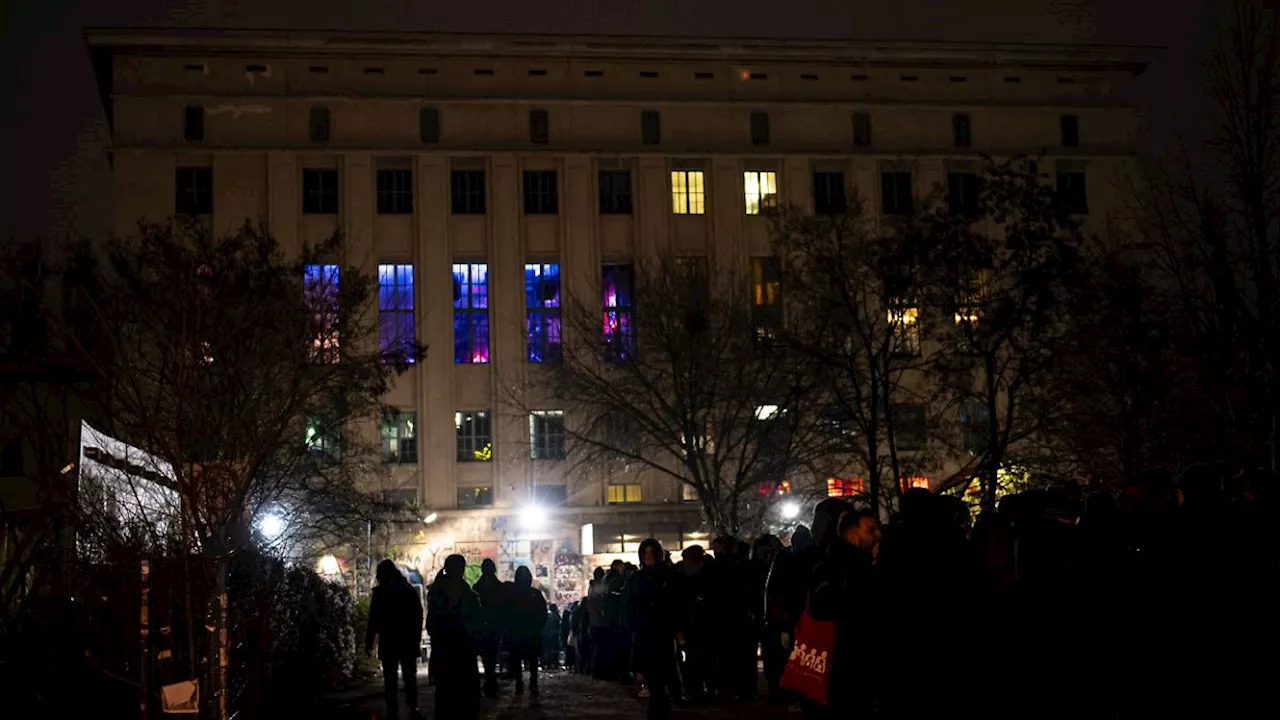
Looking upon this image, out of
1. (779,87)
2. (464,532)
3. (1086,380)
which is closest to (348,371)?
(1086,380)

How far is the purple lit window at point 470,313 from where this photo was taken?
68.2 m

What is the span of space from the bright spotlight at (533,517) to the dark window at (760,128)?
19.2m

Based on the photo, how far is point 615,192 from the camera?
70250 mm

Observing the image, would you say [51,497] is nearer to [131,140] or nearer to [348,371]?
[348,371]

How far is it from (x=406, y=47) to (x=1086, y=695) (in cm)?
6133

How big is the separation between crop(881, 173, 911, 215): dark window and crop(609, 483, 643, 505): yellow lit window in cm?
1692

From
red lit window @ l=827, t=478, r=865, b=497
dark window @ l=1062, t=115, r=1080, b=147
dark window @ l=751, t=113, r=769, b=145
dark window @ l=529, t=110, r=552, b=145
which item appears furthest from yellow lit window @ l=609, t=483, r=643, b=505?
dark window @ l=1062, t=115, r=1080, b=147

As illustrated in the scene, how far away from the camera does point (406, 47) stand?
68.4 meters

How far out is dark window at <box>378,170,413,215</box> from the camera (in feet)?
225

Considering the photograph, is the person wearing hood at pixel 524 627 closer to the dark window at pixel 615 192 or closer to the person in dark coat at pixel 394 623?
the person in dark coat at pixel 394 623

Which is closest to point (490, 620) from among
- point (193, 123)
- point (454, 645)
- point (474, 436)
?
point (454, 645)

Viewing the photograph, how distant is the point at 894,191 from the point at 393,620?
2210 inches

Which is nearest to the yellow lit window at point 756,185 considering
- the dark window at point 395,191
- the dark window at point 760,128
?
the dark window at point 760,128

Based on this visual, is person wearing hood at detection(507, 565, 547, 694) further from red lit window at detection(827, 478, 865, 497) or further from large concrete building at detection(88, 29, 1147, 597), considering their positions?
large concrete building at detection(88, 29, 1147, 597)
